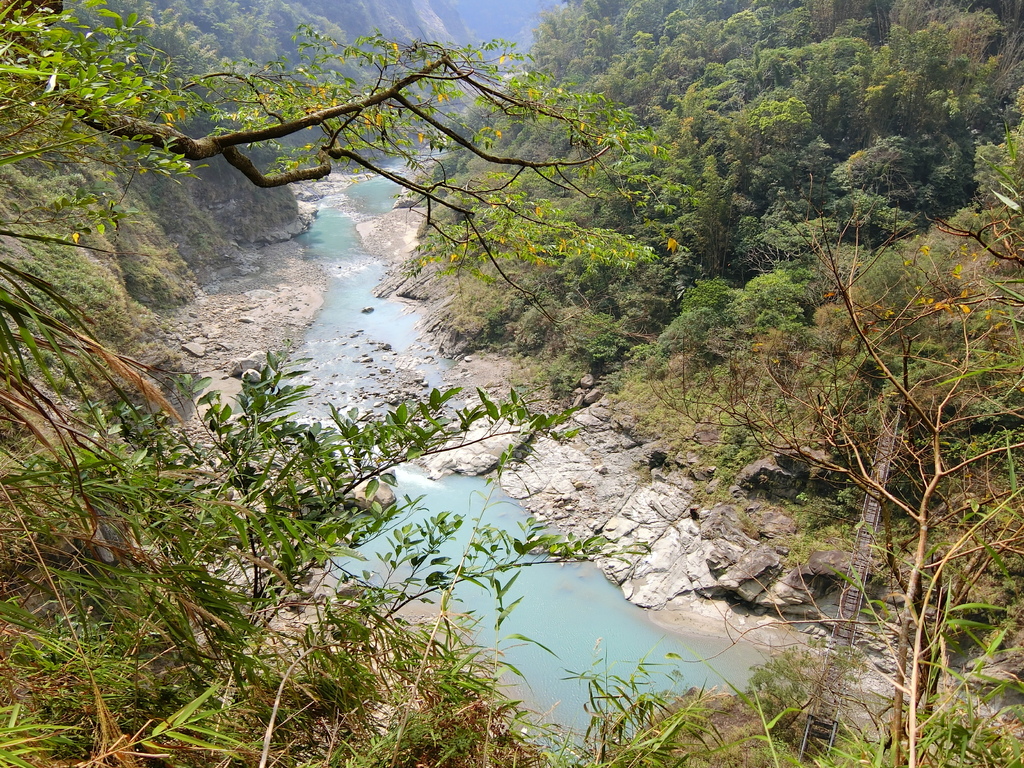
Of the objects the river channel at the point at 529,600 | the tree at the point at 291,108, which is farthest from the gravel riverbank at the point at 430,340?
the tree at the point at 291,108

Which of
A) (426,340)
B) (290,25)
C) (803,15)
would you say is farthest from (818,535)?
(290,25)

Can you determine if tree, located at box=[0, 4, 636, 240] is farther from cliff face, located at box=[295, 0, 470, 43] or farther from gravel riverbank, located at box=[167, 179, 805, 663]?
cliff face, located at box=[295, 0, 470, 43]

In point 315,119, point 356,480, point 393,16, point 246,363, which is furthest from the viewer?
point 393,16

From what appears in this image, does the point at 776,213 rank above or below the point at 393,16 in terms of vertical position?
below

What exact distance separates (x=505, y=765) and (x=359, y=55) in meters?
2.53

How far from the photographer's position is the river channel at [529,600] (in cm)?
577

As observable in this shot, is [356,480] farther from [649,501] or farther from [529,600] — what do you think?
[649,501]


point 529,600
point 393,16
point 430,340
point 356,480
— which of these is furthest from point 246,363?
point 393,16

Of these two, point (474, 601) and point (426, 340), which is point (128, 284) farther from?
point (474, 601)

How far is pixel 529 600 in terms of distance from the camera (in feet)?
24.2

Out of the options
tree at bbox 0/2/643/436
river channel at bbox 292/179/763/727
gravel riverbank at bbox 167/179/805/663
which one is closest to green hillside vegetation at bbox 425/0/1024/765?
gravel riverbank at bbox 167/179/805/663

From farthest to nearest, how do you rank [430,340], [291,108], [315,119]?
[430,340]
[291,108]
[315,119]

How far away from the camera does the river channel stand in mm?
5766

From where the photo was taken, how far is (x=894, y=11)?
1463cm
